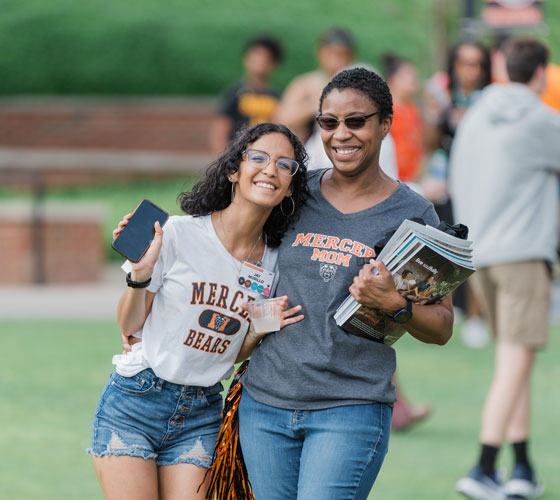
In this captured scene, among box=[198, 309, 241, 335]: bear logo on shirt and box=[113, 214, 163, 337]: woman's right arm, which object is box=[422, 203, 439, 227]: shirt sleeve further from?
box=[113, 214, 163, 337]: woman's right arm

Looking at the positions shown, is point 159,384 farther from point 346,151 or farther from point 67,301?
point 67,301

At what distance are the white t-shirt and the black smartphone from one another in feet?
0.27

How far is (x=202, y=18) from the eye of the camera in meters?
21.6

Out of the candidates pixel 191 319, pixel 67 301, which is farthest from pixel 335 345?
pixel 67 301

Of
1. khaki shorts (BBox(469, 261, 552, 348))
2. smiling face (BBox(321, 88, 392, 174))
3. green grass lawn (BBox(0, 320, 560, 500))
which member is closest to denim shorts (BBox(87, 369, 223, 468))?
smiling face (BBox(321, 88, 392, 174))

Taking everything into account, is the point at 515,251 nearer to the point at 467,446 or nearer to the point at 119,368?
the point at 467,446

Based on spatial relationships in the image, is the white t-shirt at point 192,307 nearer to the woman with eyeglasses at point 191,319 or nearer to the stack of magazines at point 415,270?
the woman with eyeglasses at point 191,319

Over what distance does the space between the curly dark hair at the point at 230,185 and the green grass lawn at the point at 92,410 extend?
2538 millimetres

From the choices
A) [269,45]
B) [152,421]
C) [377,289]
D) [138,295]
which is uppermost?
[269,45]

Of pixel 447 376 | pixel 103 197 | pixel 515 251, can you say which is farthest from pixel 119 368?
pixel 103 197

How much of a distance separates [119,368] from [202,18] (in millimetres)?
18328

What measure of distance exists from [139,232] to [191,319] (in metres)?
0.35

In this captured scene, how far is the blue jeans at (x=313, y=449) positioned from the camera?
358 cm

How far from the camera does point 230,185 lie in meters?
4.01
